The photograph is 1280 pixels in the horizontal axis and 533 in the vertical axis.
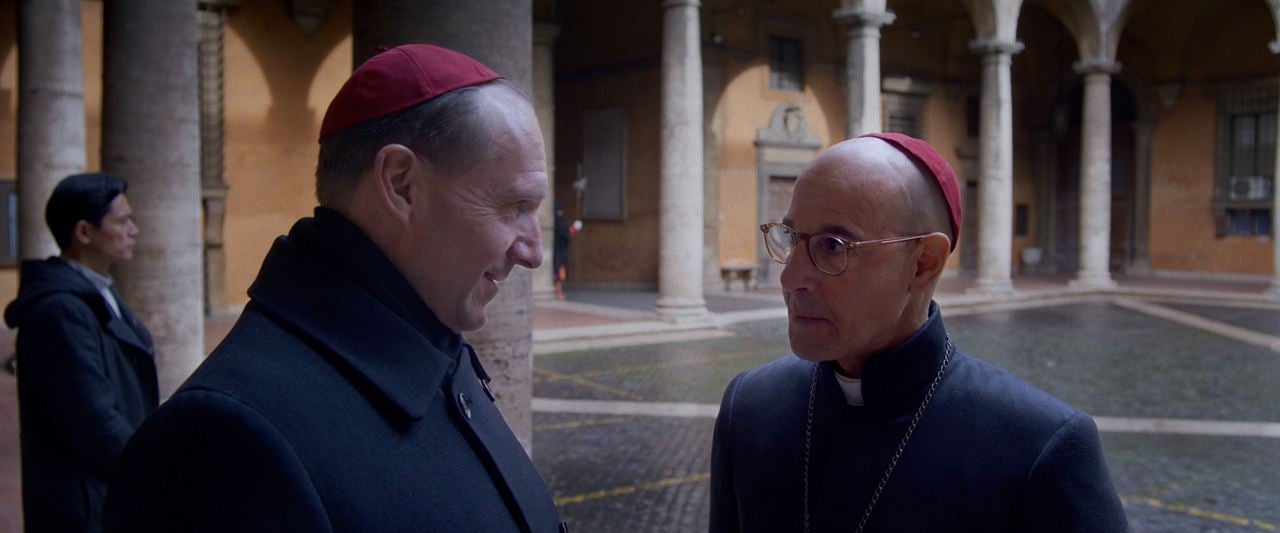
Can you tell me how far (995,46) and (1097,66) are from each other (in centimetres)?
336

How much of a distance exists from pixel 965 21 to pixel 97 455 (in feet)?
76.6

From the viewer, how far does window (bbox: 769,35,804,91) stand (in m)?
20.2

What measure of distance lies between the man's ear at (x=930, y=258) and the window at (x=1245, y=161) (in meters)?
25.0

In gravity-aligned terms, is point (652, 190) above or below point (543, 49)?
below

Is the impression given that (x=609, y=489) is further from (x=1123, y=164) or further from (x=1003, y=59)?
(x=1123, y=164)

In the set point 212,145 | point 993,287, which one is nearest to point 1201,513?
point 212,145

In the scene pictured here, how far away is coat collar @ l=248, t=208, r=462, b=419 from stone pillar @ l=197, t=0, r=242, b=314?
41.4 feet

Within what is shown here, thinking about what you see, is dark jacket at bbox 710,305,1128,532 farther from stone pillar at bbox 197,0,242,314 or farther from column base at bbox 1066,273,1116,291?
column base at bbox 1066,273,1116,291

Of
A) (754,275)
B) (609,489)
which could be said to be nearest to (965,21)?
(754,275)

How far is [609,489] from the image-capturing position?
5555mm

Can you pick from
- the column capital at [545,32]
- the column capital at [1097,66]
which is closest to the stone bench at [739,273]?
the column capital at [545,32]

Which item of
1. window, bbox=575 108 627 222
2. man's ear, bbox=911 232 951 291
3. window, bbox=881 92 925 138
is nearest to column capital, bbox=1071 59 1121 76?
window, bbox=881 92 925 138

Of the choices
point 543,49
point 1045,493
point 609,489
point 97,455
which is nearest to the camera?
point 1045,493

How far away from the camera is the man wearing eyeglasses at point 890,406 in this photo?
4.94 ft
